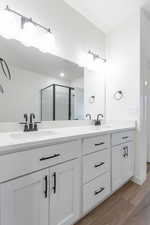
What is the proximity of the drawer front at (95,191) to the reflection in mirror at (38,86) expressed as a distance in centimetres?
87

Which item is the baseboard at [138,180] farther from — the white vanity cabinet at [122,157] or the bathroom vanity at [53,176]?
the bathroom vanity at [53,176]

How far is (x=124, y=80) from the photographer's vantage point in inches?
91.4

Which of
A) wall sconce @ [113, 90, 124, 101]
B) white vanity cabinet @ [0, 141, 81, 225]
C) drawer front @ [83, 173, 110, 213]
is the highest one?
wall sconce @ [113, 90, 124, 101]

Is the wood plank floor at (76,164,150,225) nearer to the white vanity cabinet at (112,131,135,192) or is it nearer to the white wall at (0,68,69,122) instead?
the white vanity cabinet at (112,131,135,192)

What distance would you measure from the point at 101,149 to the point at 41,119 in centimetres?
77

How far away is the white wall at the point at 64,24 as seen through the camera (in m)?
1.56

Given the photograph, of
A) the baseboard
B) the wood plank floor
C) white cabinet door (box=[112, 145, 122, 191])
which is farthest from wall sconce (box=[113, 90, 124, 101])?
the wood plank floor

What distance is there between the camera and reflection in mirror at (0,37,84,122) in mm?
1442

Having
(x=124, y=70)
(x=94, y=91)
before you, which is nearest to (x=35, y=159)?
(x=94, y=91)

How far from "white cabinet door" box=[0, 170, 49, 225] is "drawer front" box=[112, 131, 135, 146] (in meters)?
1.02

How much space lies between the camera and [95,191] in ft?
4.76

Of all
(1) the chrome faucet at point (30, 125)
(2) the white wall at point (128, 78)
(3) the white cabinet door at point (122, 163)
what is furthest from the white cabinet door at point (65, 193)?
(2) the white wall at point (128, 78)

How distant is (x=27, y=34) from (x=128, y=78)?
161 centimetres

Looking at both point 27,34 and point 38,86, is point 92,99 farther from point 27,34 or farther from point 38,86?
point 27,34
